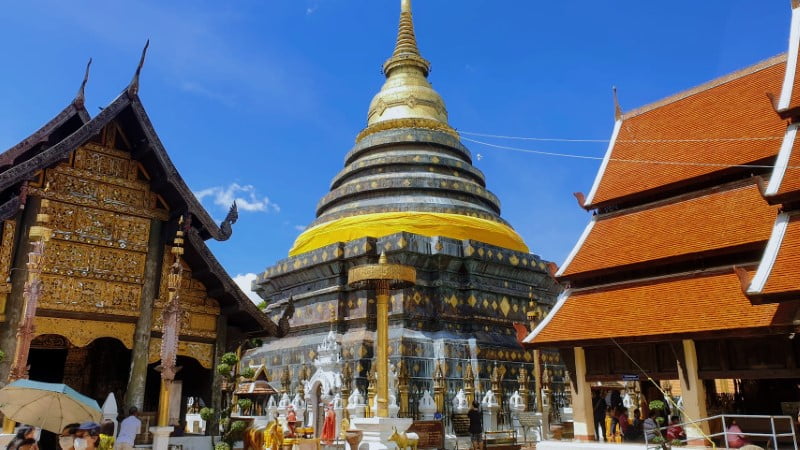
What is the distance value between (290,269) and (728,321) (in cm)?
1686

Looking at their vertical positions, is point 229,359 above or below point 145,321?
below

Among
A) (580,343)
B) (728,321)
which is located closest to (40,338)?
(580,343)

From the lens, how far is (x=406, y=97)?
28.8m

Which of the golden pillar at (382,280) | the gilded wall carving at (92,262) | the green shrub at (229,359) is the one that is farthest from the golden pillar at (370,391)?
the gilded wall carving at (92,262)

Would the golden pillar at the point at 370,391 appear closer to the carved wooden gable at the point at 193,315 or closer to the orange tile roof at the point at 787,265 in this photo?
the carved wooden gable at the point at 193,315

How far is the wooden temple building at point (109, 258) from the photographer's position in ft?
30.3

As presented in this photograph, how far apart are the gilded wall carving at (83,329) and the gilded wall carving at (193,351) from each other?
40 centimetres

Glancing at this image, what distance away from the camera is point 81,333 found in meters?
9.48

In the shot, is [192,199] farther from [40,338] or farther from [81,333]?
[40,338]

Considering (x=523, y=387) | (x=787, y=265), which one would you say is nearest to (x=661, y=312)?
(x=787, y=265)

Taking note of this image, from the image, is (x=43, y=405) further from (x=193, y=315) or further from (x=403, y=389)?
(x=403, y=389)

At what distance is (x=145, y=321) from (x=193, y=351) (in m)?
1.12

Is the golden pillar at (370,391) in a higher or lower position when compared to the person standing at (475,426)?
higher

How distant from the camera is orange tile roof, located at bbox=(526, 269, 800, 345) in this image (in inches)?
374
